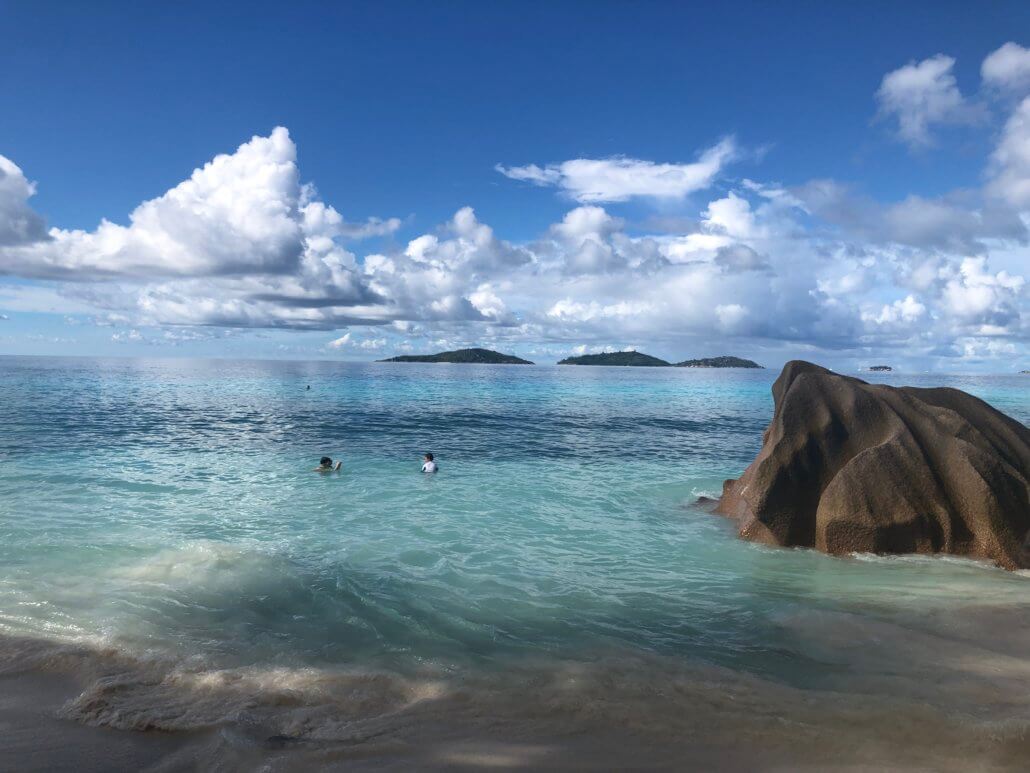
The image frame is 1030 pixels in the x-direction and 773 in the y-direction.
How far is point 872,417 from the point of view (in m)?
17.2

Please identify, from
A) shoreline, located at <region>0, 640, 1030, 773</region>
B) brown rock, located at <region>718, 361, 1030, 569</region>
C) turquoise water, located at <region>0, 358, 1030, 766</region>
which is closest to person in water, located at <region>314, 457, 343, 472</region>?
turquoise water, located at <region>0, 358, 1030, 766</region>

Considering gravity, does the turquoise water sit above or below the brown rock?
below

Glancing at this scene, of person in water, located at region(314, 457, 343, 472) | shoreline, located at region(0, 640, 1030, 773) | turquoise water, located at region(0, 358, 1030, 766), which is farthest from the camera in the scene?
person in water, located at region(314, 457, 343, 472)

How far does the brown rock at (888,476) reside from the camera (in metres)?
15.0

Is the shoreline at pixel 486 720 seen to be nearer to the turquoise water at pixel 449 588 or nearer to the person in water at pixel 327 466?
the turquoise water at pixel 449 588

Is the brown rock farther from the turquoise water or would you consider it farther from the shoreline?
the shoreline

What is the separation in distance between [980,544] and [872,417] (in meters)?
4.04

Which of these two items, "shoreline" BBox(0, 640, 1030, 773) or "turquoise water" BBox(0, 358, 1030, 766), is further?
"turquoise water" BBox(0, 358, 1030, 766)

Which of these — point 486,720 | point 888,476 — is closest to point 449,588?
point 486,720

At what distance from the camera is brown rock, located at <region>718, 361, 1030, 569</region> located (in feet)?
49.1

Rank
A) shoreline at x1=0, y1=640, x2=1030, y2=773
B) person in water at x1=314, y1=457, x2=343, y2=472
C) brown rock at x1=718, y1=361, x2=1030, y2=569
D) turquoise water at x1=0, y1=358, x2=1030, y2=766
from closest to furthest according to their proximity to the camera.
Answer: shoreline at x1=0, y1=640, x2=1030, y2=773
turquoise water at x1=0, y1=358, x2=1030, y2=766
brown rock at x1=718, y1=361, x2=1030, y2=569
person in water at x1=314, y1=457, x2=343, y2=472

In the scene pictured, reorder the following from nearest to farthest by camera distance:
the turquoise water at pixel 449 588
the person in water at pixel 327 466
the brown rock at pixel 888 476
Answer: the turquoise water at pixel 449 588, the brown rock at pixel 888 476, the person in water at pixel 327 466

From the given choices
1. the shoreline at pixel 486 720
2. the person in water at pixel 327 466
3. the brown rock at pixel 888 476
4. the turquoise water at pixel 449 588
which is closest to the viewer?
the shoreline at pixel 486 720

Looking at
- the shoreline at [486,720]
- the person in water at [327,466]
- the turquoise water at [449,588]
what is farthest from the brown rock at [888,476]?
the person in water at [327,466]
